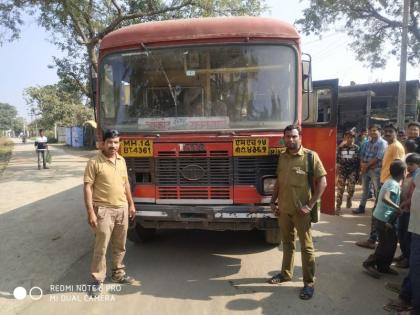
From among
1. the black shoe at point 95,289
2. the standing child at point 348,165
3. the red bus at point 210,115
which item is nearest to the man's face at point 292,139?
the red bus at point 210,115

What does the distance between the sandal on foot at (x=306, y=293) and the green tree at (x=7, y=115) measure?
120266mm

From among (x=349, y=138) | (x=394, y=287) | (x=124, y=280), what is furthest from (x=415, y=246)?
(x=349, y=138)

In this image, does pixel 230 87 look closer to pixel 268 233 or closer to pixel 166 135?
pixel 166 135

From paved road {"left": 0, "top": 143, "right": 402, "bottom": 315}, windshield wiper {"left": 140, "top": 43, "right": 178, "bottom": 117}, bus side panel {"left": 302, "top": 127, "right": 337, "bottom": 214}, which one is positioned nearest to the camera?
paved road {"left": 0, "top": 143, "right": 402, "bottom": 315}

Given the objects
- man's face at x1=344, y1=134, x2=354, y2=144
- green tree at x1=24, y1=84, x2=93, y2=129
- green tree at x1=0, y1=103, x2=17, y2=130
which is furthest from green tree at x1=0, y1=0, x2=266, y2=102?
green tree at x1=0, y1=103, x2=17, y2=130

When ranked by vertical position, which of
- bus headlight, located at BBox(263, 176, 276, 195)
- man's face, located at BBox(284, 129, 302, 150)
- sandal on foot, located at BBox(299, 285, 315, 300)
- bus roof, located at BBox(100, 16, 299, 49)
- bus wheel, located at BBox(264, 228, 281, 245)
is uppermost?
bus roof, located at BBox(100, 16, 299, 49)

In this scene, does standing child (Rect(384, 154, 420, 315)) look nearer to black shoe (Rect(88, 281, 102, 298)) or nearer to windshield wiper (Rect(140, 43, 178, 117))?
windshield wiper (Rect(140, 43, 178, 117))

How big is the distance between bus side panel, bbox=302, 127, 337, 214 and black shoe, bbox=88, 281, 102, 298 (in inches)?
113

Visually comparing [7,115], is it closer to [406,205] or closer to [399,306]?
[406,205]

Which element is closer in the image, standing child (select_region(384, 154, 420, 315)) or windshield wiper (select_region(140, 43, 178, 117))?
standing child (select_region(384, 154, 420, 315))

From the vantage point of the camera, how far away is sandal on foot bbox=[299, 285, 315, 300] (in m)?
3.63

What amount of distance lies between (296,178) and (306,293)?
112 cm

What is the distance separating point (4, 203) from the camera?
8.69 meters

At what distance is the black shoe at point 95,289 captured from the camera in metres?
3.81
